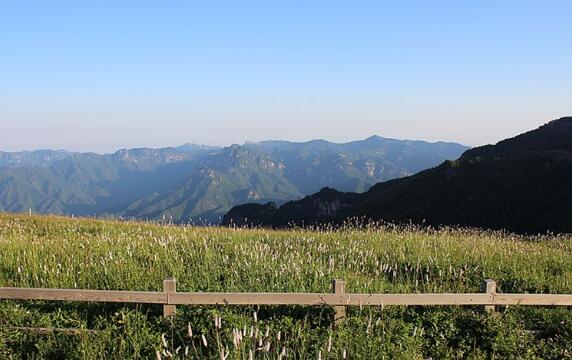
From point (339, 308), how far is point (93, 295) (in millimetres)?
4107

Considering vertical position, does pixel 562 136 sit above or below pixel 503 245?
above

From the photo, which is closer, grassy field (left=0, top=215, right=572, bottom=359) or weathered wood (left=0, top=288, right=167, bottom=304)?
grassy field (left=0, top=215, right=572, bottom=359)

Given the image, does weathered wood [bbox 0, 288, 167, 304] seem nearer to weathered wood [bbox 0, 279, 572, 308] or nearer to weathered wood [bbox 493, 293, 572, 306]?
weathered wood [bbox 0, 279, 572, 308]

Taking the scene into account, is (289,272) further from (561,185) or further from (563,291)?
(561,185)

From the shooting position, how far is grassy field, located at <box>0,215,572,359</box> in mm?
7059

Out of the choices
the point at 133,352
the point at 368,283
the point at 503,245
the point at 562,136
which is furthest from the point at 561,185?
the point at 133,352

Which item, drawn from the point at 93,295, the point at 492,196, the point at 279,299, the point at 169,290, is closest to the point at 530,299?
the point at 279,299

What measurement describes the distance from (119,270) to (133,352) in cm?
363

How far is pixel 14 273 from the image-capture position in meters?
10.7

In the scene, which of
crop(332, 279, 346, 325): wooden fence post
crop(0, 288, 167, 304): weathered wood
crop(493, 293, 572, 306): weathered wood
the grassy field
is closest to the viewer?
the grassy field

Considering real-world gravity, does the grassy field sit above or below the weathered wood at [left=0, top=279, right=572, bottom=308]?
below

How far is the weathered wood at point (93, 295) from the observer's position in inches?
305

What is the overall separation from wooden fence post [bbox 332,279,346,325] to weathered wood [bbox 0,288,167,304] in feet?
9.35

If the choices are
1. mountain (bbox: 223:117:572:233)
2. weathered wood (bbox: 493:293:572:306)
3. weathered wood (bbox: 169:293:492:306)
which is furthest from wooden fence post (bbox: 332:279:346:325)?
mountain (bbox: 223:117:572:233)
